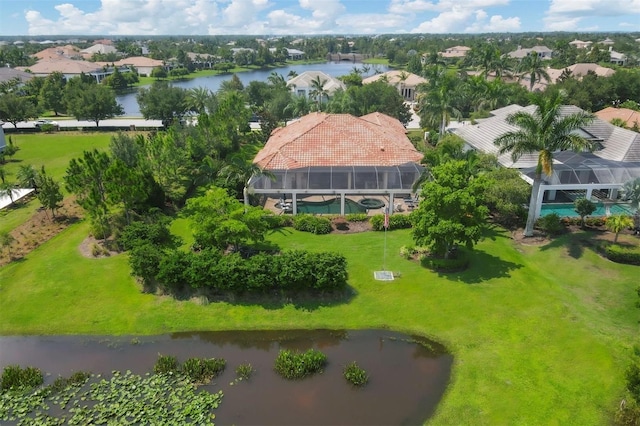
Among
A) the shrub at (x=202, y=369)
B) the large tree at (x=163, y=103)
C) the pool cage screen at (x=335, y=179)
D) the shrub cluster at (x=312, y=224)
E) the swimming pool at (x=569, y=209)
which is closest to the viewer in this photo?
the shrub at (x=202, y=369)

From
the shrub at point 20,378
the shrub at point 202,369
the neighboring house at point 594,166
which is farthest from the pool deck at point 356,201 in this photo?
the shrub at point 20,378

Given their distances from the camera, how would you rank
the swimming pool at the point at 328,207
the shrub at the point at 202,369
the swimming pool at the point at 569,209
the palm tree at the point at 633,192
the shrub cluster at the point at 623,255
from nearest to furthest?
1. the shrub at the point at 202,369
2. the shrub cluster at the point at 623,255
3. the palm tree at the point at 633,192
4. the swimming pool at the point at 569,209
5. the swimming pool at the point at 328,207

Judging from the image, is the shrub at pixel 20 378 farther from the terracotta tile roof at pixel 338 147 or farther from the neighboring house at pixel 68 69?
the neighboring house at pixel 68 69

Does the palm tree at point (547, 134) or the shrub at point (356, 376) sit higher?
the palm tree at point (547, 134)

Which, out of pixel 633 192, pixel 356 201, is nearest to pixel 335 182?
pixel 356 201

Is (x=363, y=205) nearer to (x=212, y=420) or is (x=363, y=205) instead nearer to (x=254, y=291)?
(x=254, y=291)

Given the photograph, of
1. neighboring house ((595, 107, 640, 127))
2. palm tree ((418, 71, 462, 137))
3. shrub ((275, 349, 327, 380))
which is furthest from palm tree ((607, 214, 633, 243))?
neighboring house ((595, 107, 640, 127))
